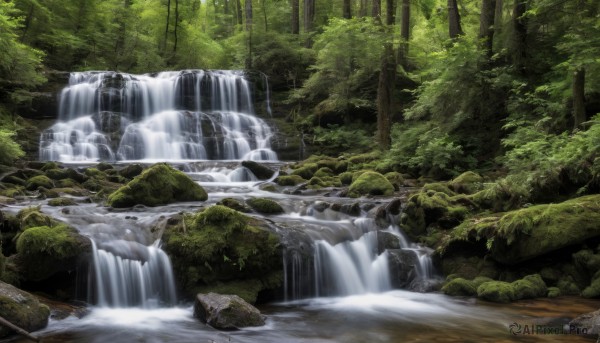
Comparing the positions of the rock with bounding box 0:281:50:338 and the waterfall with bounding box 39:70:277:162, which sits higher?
the waterfall with bounding box 39:70:277:162

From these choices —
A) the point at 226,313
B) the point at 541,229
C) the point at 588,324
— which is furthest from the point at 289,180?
the point at 588,324

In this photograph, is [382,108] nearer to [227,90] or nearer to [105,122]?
[227,90]

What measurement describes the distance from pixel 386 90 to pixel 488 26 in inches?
170

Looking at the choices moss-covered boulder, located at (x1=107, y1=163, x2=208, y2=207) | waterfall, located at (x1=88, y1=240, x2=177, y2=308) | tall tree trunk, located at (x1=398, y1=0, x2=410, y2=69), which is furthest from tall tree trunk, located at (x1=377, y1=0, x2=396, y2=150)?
waterfall, located at (x1=88, y1=240, x2=177, y2=308)

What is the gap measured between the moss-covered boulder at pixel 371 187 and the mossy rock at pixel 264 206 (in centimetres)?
295

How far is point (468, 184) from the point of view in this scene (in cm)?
1315

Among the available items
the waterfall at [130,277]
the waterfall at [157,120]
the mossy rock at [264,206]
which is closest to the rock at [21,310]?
the waterfall at [130,277]

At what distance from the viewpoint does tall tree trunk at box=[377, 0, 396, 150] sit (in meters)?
18.8

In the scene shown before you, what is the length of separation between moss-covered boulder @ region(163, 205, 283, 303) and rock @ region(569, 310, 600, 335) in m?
4.71

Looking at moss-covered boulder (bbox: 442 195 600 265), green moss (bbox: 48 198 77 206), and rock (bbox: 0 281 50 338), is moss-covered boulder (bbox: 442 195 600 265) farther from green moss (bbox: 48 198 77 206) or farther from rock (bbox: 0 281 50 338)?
green moss (bbox: 48 198 77 206)

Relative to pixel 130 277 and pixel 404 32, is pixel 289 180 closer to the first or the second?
pixel 130 277

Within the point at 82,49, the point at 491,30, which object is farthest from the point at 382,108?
the point at 82,49

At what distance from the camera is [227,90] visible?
87.0 ft

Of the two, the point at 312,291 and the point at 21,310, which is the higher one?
the point at 21,310
